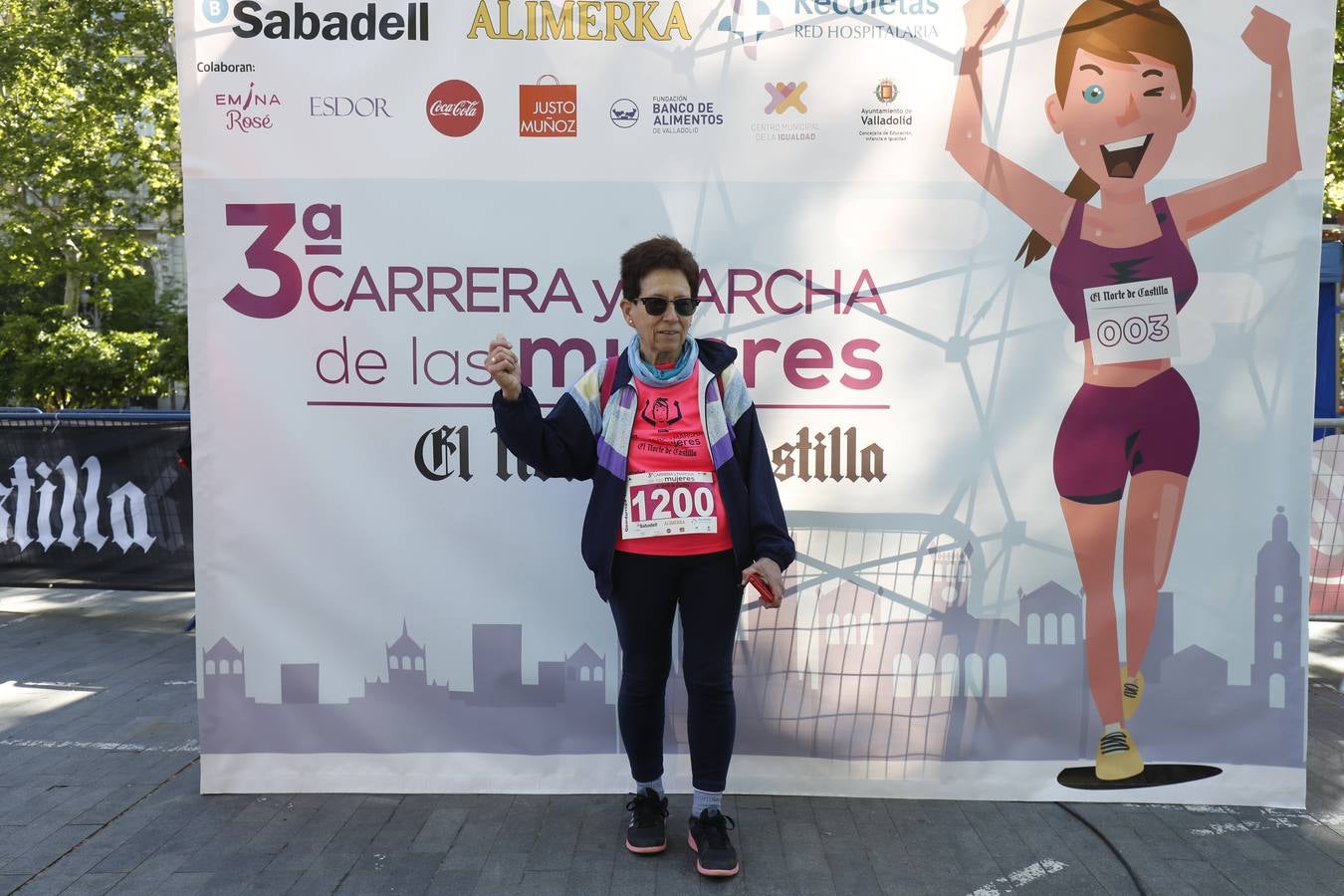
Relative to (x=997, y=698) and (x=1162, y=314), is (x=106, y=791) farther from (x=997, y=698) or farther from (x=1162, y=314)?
(x=1162, y=314)

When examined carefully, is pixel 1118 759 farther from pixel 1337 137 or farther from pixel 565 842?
pixel 1337 137

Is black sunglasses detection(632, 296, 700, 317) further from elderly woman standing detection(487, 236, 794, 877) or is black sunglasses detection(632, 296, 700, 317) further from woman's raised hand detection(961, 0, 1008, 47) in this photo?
woman's raised hand detection(961, 0, 1008, 47)

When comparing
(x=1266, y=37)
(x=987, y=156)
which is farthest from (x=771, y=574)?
(x=1266, y=37)

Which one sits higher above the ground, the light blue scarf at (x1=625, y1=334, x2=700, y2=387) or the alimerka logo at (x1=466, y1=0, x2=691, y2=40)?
the alimerka logo at (x1=466, y1=0, x2=691, y2=40)

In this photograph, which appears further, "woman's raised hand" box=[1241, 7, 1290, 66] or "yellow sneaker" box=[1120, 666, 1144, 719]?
"yellow sneaker" box=[1120, 666, 1144, 719]

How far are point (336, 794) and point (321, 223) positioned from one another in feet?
6.72

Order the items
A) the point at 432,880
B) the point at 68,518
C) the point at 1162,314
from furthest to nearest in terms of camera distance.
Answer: the point at 68,518
the point at 1162,314
the point at 432,880

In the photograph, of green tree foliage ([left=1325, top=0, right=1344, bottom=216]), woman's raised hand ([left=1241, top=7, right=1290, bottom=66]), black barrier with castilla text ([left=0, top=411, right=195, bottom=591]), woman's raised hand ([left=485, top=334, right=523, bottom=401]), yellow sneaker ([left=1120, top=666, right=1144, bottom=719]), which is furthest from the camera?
green tree foliage ([left=1325, top=0, right=1344, bottom=216])

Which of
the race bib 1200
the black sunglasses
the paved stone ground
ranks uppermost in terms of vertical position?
the black sunglasses

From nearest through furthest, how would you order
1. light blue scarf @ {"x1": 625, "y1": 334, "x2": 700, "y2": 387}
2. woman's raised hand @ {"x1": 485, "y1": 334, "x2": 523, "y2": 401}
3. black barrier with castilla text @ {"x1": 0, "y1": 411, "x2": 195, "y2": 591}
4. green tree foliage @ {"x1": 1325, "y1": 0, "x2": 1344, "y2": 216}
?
woman's raised hand @ {"x1": 485, "y1": 334, "x2": 523, "y2": 401} → light blue scarf @ {"x1": 625, "y1": 334, "x2": 700, "y2": 387} → black barrier with castilla text @ {"x1": 0, "y1": 411, "x2": 195, "y2": 591} → green tree foliage @ {"x1": 1325, "y1": 0, "x2": 1344, "y2": 216}

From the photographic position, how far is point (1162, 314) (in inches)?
145

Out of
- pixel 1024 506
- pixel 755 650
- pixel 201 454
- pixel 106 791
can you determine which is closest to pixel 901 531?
pixel 1024 506

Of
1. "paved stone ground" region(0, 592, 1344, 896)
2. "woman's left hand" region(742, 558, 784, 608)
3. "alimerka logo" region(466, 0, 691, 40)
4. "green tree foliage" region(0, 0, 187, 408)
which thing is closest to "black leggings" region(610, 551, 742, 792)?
"woman's left hand" region(742, 558, 784, 608)

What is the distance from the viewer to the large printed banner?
143 inches
